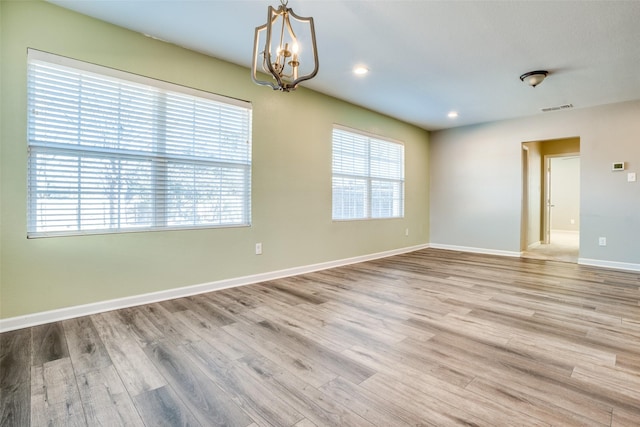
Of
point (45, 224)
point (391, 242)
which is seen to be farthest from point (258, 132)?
point (391, 242)

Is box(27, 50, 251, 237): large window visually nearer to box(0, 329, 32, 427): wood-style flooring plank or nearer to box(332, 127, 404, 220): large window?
box(0, 329, 32, 427): wood-style flooring plank

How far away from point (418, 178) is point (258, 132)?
Answer: 3765mm

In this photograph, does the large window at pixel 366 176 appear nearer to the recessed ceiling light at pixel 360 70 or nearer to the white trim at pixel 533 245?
the recessed ceiling light at pixel 360 70

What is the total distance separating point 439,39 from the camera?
109 inches

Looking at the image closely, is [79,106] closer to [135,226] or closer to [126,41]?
[126,41]

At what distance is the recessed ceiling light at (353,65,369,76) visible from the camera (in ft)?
11.1

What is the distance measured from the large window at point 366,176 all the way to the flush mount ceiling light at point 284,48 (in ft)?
4.75

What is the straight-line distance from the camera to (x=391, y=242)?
5512mm

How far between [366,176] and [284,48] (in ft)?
10.8

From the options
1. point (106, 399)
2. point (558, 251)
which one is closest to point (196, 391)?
point (106, 399)

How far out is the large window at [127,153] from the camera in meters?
2.36

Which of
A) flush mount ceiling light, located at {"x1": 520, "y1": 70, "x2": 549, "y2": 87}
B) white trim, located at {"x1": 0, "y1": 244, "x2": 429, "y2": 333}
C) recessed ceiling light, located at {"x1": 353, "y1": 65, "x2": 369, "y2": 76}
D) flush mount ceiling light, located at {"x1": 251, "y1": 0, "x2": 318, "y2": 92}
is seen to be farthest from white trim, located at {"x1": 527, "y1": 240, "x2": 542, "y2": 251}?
flush mount ceiling light, located at {"x1": 251, "y1": 0, "x2": 318, "y2": 92}

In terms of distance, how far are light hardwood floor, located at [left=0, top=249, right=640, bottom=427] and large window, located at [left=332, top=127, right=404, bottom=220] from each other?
189cm

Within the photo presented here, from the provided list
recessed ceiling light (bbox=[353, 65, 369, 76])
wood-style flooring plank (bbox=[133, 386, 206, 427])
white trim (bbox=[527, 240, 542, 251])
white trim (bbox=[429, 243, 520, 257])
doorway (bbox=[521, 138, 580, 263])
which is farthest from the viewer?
white trim (bbox=[527, 240, 542, 251])
